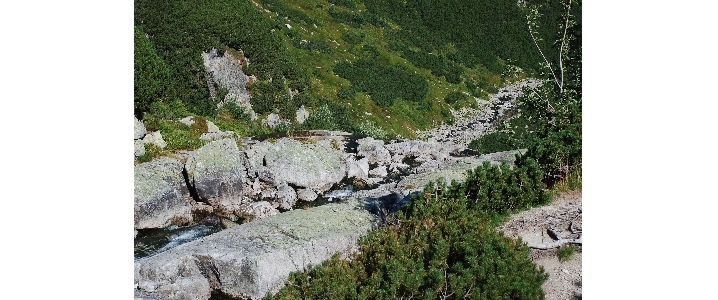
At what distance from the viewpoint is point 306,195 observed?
19266 mm

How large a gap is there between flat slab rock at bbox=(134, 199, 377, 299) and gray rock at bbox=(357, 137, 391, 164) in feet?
38.6

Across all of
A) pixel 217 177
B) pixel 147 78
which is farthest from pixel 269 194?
pixel 147 78

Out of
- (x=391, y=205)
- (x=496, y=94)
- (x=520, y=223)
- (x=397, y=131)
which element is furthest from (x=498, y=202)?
(x=496, y=94)

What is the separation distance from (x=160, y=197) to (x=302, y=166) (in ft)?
18.4

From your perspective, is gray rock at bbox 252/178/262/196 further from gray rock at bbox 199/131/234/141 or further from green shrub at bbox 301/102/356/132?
green shrub at bbox 301/102/356/132

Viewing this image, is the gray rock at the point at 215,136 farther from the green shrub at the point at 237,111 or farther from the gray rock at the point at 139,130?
the green shrub at the point at 237,111

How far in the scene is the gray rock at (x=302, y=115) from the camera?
32.5 metres

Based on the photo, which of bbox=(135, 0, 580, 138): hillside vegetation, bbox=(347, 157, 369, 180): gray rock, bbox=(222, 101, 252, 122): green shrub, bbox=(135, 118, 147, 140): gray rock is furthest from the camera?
bbox=(135, 0, 580, 138): hillside vegetation

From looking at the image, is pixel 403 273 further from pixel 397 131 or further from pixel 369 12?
pixel 369 12

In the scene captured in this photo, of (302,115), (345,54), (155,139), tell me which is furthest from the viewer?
(345,54)

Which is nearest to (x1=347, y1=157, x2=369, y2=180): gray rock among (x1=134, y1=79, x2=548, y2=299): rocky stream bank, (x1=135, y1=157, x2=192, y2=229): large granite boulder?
(x1=134, y1=79, x2=548, y2=299): rocky stream bank

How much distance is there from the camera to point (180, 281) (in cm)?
1105

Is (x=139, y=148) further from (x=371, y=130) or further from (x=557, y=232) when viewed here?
(x=371, y=130)

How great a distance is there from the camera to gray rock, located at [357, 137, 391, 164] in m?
24.5
